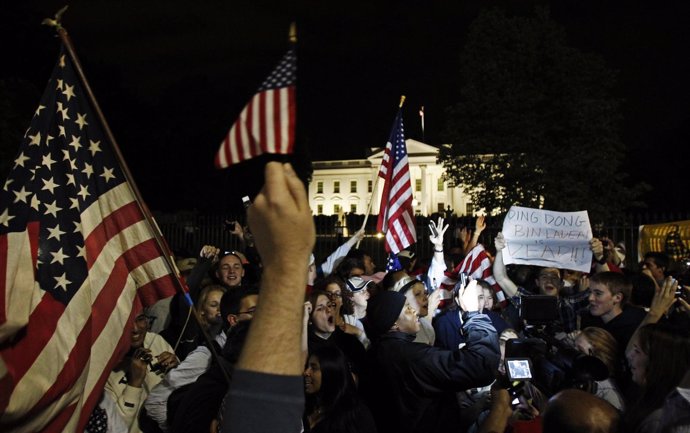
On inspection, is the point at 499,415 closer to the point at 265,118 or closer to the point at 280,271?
the point at 265,118

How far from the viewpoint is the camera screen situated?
3.90 meters

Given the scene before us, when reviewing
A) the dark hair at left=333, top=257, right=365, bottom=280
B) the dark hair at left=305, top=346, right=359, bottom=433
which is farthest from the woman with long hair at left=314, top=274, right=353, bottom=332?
the dark hair at left=305, top=346, right=359, bottom=433

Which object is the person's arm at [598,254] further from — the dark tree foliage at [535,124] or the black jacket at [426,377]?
the dark tree foliage at [535,124]

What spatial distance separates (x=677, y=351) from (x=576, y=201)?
30.4m

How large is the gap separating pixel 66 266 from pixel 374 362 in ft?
6.05

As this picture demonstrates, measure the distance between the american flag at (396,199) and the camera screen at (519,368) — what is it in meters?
6.31

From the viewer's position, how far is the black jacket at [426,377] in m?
3.85

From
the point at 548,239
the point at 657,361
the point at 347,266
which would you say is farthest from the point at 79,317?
the point at 548,239

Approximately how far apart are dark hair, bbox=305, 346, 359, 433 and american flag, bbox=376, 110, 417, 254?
6655 millimetres

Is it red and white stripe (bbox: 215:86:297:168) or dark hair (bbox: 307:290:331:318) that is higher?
red and white stripe (bbox: 215:86:297:168)

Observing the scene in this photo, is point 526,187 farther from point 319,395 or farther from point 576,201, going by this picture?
point 319,395

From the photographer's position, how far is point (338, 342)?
5348mm

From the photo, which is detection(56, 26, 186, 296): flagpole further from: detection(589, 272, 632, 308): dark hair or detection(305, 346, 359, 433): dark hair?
detection(589, 272, 632, 308): dark hair

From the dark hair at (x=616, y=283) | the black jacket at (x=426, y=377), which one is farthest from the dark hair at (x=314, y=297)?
the dark hair at (x=616, y=283)
